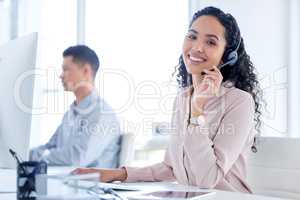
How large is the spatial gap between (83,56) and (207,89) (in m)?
1.80

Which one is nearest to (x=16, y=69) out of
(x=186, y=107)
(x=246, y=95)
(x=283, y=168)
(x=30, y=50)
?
A: (x=30, y=50)

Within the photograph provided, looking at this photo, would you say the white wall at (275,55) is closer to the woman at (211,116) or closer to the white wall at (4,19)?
the woman at (211,116)

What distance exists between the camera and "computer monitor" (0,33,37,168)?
1.23 meters

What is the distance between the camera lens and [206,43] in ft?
5.73

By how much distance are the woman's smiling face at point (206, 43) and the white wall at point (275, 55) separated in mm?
940

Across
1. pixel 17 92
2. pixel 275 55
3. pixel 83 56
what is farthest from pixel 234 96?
pixel 83 56

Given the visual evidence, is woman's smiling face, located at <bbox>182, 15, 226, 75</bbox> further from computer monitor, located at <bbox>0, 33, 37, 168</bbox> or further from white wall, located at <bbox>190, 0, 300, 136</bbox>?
white wall, located at <bbox>190, 0, 300, 136</bbox>

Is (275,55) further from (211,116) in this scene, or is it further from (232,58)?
(211,116)

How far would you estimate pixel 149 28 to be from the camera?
11.4 ft

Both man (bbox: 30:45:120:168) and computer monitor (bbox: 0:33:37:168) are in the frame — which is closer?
computer monitor (bbox: 0:33:37:168)

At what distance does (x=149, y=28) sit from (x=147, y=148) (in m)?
0.97

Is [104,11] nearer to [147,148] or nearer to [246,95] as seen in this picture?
[147,148]

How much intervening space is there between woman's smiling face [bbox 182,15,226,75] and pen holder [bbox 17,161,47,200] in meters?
0.92

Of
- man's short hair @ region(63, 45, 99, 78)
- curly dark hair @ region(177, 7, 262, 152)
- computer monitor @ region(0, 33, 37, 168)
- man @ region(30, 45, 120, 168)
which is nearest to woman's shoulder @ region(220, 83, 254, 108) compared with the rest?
curly dark hair @ region(177, 7, 262, 152)
